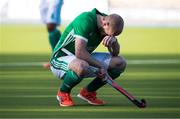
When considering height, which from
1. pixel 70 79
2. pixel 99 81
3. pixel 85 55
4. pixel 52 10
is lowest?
pixel 52 10

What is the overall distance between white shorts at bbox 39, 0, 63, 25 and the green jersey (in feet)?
15.9

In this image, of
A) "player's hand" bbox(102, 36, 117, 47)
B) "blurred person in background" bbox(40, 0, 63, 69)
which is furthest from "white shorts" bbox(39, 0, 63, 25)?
"player's hand" bbox(102, 36, 117, 47)

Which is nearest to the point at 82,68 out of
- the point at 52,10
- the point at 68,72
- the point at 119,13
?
the point at 68,72

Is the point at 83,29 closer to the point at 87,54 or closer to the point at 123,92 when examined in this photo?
the point at 87,54

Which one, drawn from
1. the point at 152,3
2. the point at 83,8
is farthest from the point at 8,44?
the point at 152,3

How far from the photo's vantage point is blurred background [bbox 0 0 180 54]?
17.1 meters

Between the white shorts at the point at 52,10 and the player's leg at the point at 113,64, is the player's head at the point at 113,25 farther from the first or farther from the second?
the white shorts at the point at 52,10

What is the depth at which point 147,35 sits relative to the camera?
17750 mm

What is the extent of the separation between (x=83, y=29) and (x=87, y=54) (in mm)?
217

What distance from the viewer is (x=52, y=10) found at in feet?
44.2

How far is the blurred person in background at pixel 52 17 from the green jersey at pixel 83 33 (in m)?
4.21

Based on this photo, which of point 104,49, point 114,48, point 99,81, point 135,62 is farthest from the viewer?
point 104,49

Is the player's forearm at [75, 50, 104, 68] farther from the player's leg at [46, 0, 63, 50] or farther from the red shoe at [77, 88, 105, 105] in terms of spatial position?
the player's leg at [46, 0, 63, 50]

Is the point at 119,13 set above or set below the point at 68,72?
below
